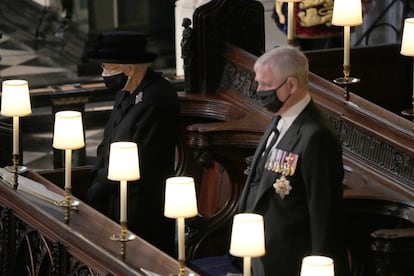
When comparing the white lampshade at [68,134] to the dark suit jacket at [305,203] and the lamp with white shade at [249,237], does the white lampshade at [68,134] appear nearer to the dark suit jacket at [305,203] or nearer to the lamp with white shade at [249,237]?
the dark suit jacket at [305,203]

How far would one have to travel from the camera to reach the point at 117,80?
7.20 metres

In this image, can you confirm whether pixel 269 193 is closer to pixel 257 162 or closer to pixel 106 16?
pixel 257 162

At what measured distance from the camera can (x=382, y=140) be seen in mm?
7059

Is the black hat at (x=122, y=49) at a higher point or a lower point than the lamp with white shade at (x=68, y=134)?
higher

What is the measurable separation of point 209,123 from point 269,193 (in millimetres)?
2375

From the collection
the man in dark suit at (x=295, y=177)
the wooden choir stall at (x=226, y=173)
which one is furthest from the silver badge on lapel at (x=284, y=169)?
the wooden choir stall at (x=226, y=173)

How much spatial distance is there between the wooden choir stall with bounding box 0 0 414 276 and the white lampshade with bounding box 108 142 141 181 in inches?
13.5

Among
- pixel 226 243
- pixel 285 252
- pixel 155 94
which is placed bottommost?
pixel 226 243

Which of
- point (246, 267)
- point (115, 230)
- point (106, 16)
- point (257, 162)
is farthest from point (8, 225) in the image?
point (106, 16)

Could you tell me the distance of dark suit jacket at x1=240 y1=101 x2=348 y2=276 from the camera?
559 cm

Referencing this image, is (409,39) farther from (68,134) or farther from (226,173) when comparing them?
(226,173)

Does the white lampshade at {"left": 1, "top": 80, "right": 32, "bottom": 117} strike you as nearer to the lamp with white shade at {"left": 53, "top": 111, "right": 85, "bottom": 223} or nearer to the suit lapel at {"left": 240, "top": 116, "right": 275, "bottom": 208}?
the lamp with white shade at {"left": 53, "top": 111, "right": 85, "bottom": 223}

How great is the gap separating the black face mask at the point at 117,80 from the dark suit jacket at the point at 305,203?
1498 millimetres

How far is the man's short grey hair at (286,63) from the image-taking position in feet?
18.7
